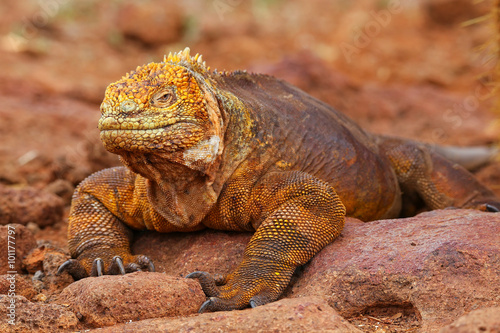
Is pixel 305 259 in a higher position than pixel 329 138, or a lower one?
lower

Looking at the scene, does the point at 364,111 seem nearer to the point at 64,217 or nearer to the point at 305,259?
the point at 64,217

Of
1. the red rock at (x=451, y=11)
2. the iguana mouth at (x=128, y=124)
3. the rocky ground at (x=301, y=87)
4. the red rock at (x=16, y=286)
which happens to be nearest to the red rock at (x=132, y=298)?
the rocky ground at (x=301, y=87)

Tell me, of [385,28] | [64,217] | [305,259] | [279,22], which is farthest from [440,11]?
[305,259]

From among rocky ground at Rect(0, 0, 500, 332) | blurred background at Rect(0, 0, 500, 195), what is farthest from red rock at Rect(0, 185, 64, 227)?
blurred background at Rect(0, 0, 500, 195)

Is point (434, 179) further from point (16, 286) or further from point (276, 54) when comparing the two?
point (276, 54)

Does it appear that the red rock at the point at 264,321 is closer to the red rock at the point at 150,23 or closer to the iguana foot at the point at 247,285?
the iguana foot at the point at 247,285

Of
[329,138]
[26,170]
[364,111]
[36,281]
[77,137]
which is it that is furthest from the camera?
[364,111]
